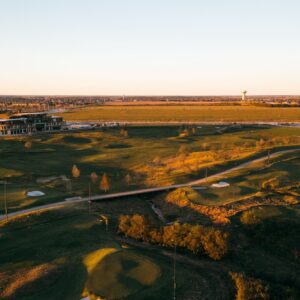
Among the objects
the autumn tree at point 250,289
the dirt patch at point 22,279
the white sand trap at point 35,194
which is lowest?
the autumn tree at point 250,289

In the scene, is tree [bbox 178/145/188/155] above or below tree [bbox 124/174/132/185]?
above

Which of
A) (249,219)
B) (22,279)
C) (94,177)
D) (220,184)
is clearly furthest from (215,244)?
(94,177)

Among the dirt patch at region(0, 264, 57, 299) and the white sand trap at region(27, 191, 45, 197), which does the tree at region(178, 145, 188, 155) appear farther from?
the dirt patch at region(0, 264, 57, 299)

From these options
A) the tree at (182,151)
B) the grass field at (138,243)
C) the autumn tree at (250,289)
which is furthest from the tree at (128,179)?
the autumn tree at (250,289)

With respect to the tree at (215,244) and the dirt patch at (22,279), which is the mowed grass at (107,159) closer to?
the dirt patch at (22,279)

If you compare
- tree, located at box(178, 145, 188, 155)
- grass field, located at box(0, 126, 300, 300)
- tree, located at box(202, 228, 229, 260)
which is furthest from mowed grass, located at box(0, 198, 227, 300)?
tree, located at box(178, 145, 188, 155)

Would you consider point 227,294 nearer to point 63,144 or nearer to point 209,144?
point 209,144

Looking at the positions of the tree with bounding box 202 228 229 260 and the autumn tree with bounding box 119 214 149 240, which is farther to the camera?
the autumn tree with bounding box 119 214 149 240
